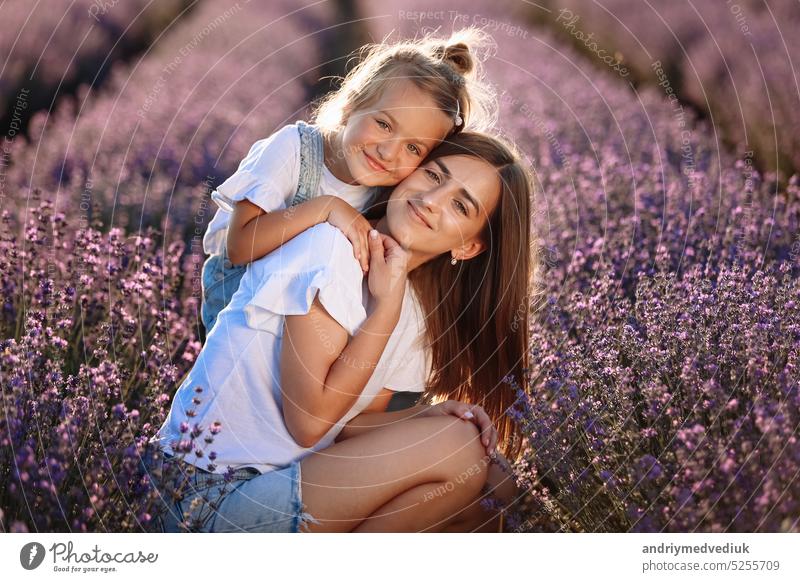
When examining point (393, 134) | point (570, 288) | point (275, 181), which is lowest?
point (570, 288)

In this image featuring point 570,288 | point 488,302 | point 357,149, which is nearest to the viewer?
point 357,149

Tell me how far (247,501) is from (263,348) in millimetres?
402

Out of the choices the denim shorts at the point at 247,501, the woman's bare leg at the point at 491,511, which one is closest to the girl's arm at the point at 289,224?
the denim shorts at the point at 247,501

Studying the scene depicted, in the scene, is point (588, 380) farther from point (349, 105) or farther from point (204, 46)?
point (204, 46)

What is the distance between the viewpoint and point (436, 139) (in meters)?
2.75

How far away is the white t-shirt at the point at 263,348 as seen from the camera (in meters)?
2.39

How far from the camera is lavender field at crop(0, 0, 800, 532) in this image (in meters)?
2.35

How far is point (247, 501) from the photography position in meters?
2.42

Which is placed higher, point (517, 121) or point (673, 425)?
point (517, 121)

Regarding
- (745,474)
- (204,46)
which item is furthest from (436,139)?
(204,46)

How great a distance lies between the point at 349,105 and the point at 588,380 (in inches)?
43.6

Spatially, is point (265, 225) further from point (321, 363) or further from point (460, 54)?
point (460, 54)

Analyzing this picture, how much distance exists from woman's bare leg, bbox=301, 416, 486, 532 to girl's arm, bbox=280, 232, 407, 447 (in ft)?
0.37

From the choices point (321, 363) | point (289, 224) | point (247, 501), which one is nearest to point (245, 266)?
point (289, 224)
